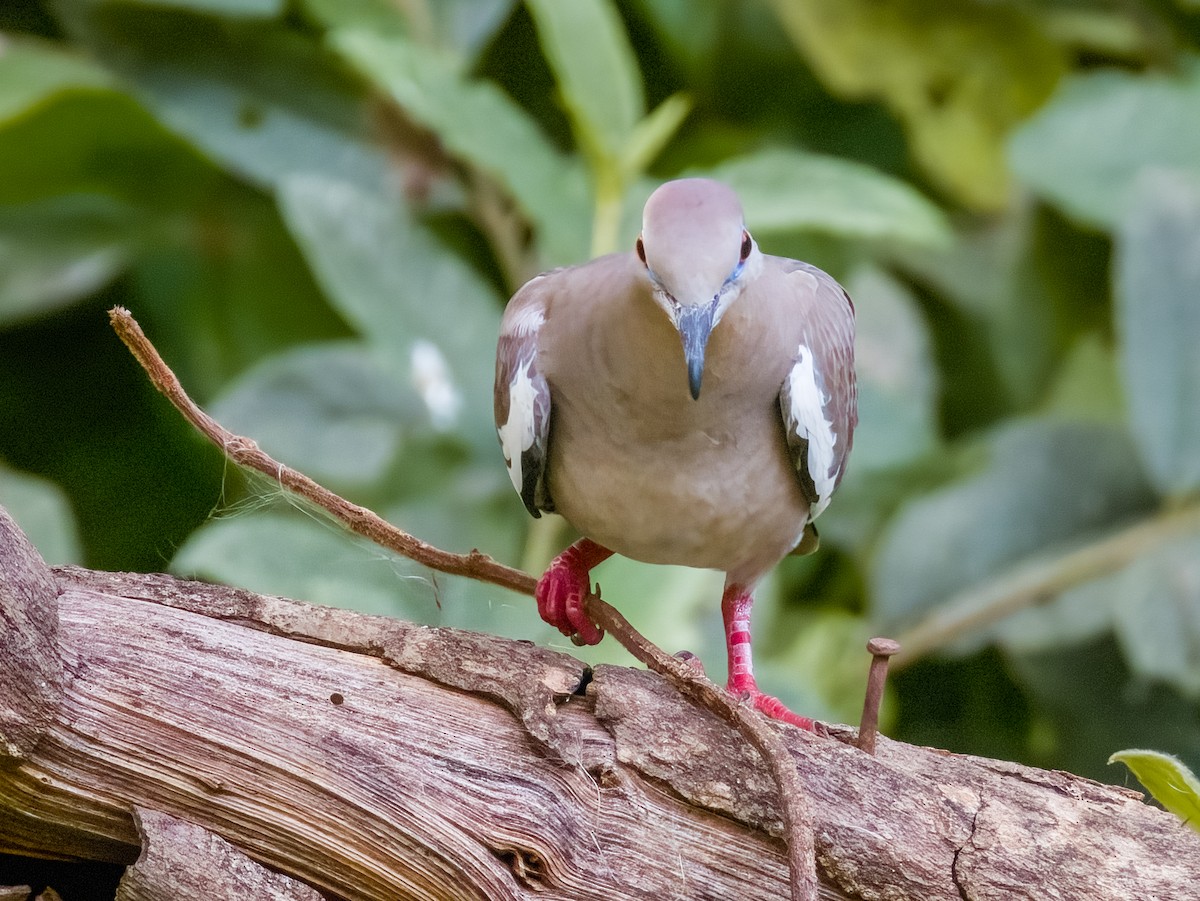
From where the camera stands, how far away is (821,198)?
7.19ft

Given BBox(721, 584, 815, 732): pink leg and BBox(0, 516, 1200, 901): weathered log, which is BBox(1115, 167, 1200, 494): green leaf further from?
BBox(0, 516, 1200, 901): weathered log

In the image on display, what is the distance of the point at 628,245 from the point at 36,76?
4.27ft

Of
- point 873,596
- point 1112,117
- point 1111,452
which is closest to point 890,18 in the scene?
point 1112,117

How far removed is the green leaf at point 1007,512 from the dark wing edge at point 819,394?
1032 mm

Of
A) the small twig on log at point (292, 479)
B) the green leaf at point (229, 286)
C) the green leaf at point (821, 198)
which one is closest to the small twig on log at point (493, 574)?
the small twig on log at point (292, 479)

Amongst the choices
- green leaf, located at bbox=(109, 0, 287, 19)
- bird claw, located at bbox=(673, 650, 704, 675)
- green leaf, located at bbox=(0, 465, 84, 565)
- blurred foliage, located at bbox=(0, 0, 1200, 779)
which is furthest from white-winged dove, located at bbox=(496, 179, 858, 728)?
green leaf, located at bbox=(109, 0, 287, 19)

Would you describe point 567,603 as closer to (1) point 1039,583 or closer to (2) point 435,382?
(2) point 435,382

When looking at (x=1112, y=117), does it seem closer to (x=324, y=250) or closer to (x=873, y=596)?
(x=873, y=596)

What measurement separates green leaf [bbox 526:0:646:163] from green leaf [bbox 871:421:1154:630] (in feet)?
3.33

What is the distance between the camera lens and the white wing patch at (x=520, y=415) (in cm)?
140

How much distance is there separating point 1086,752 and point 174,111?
8.07 ft

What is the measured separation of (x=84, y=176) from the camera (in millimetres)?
2744

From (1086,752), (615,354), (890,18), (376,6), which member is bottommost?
(615,354)

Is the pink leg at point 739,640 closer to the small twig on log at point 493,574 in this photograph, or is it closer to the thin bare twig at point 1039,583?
the small twig on log at point 493,574
